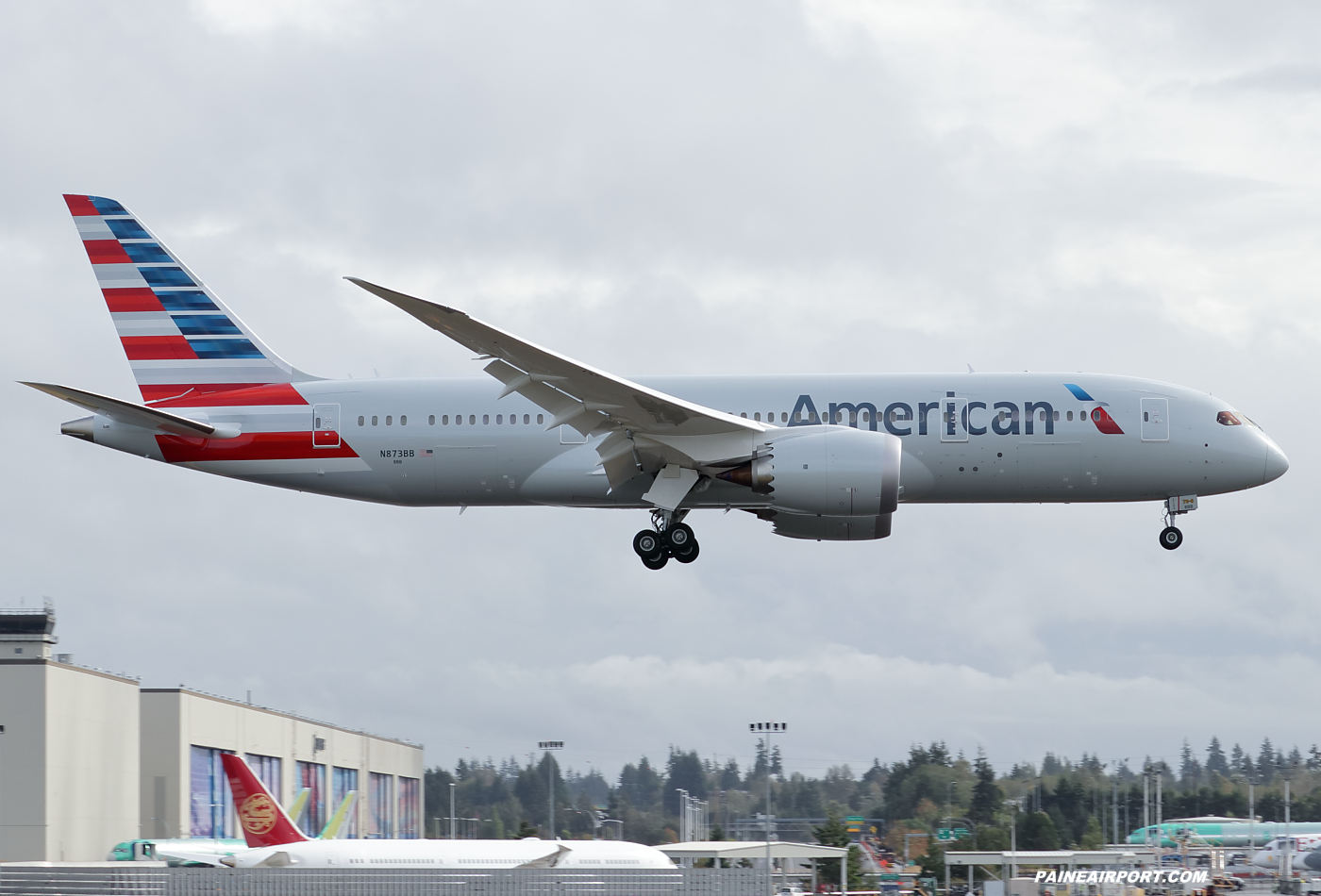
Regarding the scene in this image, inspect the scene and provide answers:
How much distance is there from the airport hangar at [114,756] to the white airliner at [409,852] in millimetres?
10553

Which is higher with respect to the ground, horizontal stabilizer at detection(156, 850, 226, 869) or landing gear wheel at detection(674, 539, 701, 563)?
landing gear wheel at detection(674, 539, 701, 563)

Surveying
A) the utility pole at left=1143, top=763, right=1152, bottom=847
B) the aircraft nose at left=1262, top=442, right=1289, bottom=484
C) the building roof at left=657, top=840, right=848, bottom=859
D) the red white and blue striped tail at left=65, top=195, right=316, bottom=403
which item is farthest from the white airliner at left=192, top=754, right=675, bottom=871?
the utility pole at left=1143, top=763, right=1152, bottom=847

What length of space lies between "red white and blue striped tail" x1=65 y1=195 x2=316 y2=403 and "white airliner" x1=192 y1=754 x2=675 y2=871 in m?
11.6

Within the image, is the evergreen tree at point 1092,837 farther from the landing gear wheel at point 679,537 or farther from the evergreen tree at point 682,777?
the landing gear wheel at point 679,537

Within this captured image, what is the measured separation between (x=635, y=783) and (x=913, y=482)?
260ft

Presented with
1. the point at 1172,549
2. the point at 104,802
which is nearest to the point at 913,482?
the point at 1172,549

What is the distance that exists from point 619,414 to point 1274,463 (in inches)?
590

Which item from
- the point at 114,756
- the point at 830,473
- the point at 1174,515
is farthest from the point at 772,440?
the point at 114,756

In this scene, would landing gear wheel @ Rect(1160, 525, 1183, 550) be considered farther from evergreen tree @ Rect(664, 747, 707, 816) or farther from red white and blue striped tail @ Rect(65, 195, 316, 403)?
evergreen tree @ Rect(664, 747, 707, 816)

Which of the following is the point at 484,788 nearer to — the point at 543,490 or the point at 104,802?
the point at 104,802

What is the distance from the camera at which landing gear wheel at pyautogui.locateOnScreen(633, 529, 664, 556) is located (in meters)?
33.1

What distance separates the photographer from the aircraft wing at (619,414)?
28422mm

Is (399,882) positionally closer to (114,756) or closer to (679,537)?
(679,537)

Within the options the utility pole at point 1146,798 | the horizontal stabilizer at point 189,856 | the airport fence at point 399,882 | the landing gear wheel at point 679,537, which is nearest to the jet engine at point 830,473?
the landing gear wheel at point 679,537
